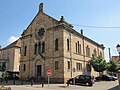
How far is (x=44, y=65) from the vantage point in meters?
33.2

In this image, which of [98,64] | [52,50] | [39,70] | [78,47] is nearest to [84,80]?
[52,50]

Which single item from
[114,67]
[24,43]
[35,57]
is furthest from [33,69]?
[114,67]

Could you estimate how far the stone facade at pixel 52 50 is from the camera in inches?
1219

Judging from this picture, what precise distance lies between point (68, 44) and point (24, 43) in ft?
38.7

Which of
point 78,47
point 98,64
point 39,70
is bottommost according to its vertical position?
point 39,70

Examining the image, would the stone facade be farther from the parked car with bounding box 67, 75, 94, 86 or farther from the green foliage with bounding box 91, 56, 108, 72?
the green foliage with bounding box 91, 56, 108, 72

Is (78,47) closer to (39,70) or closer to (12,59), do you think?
(39,70)

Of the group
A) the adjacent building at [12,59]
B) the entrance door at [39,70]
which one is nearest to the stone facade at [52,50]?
the entrance door at [39,70]

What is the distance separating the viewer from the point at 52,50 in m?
32.3

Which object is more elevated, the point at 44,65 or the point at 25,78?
the point at 44,65

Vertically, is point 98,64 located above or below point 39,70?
above

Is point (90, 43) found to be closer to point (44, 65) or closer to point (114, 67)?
point (114, 67)

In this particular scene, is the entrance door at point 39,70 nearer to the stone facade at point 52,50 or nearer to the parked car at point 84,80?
the stone facade at point 52,50

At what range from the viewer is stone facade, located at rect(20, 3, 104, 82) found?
31.0 m
